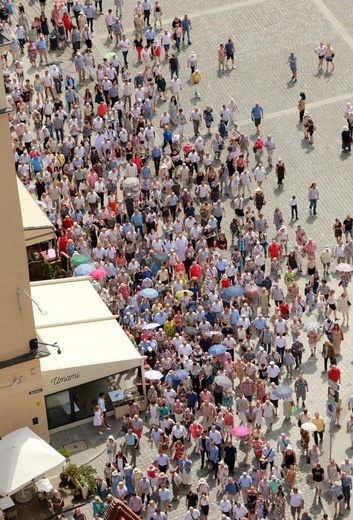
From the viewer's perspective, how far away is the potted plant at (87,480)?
1780 inches

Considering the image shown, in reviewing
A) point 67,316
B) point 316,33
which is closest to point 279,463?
point 67,316

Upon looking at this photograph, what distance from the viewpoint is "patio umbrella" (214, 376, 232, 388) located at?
47.5 metres

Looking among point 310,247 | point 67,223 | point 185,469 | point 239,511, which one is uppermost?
point 67,223

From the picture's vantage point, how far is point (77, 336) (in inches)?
1927

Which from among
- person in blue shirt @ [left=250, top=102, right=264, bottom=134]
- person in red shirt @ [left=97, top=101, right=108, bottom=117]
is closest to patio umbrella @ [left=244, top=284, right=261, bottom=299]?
person in blue shirt @ [left=250, top=102, right=264, bottom=134]

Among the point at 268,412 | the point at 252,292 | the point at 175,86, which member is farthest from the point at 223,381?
the point at 175,86

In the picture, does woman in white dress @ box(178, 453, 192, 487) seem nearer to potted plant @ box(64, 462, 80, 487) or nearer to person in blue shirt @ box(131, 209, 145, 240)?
potted plant @ box(64, 462, 80, 487)

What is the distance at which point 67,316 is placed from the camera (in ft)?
164

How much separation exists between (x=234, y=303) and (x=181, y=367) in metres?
4.17

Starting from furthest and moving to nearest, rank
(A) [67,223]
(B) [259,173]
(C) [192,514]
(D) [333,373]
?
(B) [259,173] < (A) [67,223] < (D) [333,373] < (C) [192,514]

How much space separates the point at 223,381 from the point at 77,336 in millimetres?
5152

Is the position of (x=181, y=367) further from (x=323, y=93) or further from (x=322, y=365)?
(x=323, y=93)

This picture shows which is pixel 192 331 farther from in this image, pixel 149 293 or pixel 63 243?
pixel 63 243

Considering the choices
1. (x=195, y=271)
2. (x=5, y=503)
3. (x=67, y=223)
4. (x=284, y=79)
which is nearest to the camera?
(x=5, y=503)
